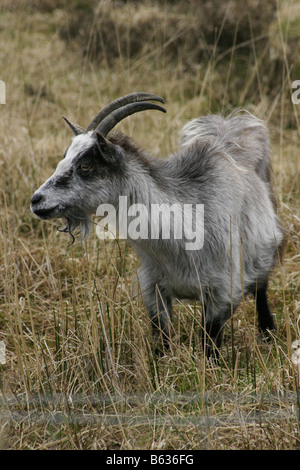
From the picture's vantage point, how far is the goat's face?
10.5ft

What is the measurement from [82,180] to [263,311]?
1.49 metres

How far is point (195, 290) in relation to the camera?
343cm

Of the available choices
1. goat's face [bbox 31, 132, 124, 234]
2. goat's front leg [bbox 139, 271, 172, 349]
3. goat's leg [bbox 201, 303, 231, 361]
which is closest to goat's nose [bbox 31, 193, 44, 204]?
goat's face [bbox 31, 132, 124, 234]

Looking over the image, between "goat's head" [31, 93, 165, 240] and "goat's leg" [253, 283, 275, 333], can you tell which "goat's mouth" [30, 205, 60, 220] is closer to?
"goat's head" [31, 93, 165, 240]

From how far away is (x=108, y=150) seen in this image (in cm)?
323

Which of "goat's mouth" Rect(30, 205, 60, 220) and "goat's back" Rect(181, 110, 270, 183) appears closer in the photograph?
"goat's mouth" Rect(30, 205, 60, 220)

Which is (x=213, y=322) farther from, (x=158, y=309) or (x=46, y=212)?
(x=46, y=212)

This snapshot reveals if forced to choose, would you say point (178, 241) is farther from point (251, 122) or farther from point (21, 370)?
point (251, 122)

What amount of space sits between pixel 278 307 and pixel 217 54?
→ 4555 millimetres

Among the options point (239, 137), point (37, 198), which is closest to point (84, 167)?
point (37, 198)

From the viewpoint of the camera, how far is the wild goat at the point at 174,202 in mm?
3254

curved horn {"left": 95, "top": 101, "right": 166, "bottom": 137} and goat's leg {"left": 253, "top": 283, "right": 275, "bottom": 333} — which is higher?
curved horn {"left": 95, "top": 101, "right": 166, "bottom": 137}

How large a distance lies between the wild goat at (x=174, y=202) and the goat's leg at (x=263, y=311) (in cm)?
23

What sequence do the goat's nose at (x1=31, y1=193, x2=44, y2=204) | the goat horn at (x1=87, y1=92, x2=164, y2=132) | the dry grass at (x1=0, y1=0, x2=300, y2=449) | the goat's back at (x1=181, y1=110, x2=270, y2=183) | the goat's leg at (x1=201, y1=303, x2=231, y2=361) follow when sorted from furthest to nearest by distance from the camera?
the goat's back at (x1=181, y1=110, x2=270, y2=183)
the goat's leg at (x1=201, y1=303, x2=231, y2=361)
the goat horn at (x1=87, y1=92, x2=164, y2=132)
the goat's nose at (x1=31, y1=193, x2=44, y2=204)
the dry grass at (x1=0, y1=0, x2=300, y2=449)
